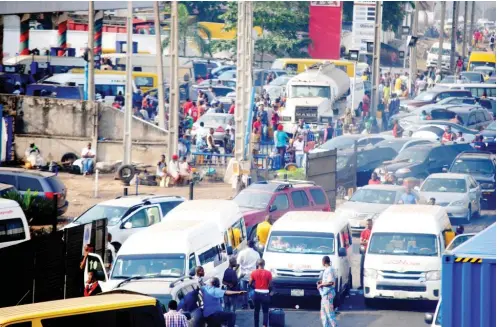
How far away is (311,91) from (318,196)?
78.4 ft

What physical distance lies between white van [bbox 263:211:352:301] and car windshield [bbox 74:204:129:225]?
4363 millimetres

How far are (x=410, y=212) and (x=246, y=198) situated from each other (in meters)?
5.65

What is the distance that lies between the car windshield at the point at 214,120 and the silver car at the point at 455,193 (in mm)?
15640

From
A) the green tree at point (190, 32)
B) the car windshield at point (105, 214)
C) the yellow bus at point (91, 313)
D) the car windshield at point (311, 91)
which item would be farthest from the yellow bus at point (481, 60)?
the yellow bus at point (91, 313)

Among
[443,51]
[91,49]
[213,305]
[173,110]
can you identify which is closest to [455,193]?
[173,110]

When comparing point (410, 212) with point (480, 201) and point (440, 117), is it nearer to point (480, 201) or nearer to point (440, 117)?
point (480, 201)

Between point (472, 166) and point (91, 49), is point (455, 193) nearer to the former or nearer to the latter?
point (472, 166)

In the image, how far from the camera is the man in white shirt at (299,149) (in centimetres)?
4144

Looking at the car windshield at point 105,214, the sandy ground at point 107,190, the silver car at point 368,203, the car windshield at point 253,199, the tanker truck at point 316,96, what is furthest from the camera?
the tanker truck at point 316,96

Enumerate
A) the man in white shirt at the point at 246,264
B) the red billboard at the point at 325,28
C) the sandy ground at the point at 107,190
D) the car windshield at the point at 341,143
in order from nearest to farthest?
the man in white shirt at the point at 246,264
the sandy ground at the point at 107,190
the car windshield at the point at 341,143
the red billboard at the point at 325,28

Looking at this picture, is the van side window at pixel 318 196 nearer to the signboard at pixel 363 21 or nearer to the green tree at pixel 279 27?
the signboard at pixel 363 21

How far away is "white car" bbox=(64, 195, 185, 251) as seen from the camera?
2745cm

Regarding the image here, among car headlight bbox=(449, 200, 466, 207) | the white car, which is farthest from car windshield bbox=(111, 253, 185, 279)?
car headlight bbox=(449, 200, 466, 207)

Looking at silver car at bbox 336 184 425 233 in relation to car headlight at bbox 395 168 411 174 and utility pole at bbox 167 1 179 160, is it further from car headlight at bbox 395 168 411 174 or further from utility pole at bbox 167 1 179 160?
utility pole at bbox 167 1 179 160
